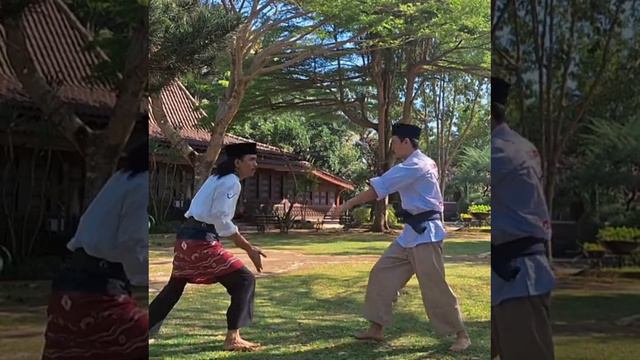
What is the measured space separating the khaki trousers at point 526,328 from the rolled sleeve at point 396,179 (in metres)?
1.55

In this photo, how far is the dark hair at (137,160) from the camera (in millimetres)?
3260

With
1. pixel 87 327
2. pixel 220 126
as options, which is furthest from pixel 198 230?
pixel 87 327

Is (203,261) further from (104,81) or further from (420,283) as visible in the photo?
(104,81)

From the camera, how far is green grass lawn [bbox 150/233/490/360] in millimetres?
Answer: 4723

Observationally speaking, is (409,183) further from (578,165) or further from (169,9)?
(169,9)

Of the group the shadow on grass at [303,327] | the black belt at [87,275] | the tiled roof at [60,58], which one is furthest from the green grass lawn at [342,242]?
the tiled roof at [60,58]

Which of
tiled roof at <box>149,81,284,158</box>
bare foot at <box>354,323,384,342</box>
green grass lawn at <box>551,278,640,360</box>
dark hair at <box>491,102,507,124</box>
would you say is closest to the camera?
green grass lawn at <box>551,278,640,360</box>

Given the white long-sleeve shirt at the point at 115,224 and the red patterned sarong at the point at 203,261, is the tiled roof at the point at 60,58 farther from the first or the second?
the red patterned sarong at the point at 203,261

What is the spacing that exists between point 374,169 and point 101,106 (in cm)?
335

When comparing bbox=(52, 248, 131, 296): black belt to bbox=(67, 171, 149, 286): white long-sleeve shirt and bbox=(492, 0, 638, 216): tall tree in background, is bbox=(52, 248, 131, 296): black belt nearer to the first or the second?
bbox=(67, 171, 149, 286): white long-sleeve shirt

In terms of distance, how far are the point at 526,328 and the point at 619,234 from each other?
2.03 feet

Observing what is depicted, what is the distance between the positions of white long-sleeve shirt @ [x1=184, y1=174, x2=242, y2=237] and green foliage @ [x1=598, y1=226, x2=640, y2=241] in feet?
8.53

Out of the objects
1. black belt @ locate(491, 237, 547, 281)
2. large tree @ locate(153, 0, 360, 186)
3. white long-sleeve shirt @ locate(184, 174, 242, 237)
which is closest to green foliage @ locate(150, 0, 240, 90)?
large tree @ locate(153, 0, 360, 186)

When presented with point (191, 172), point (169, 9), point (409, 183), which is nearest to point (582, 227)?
point (409, 183)
